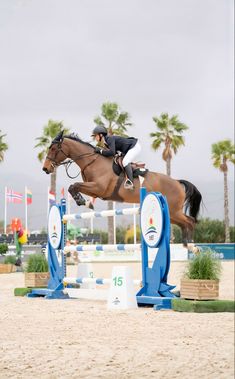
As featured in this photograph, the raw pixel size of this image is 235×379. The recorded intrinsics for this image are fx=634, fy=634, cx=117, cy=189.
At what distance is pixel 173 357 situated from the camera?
218 centimetres

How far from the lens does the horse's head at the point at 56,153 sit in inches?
167

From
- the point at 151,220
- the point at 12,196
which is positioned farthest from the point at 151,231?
the point at 12,196

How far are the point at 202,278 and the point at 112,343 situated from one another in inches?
68.5

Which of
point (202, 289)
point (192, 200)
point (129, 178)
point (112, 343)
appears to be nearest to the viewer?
point (112, 343)

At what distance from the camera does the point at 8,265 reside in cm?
1081

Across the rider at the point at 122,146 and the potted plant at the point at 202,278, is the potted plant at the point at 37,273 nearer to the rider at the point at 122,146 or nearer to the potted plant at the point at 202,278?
the rider at the point at 122,146

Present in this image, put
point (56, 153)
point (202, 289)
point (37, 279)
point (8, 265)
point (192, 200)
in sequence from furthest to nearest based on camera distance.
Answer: point (8, 265), point (37, 279), point (192, 200), point (56, 153), point (202, 289)

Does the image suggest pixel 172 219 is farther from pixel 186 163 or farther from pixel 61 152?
pixel 186 163

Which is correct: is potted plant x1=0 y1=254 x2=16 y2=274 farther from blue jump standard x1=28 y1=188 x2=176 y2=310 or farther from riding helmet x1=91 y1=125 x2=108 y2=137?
riding helmet x1=91 y1=125 x2=108 y2=137

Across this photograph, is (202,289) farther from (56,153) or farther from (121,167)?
(56,153)

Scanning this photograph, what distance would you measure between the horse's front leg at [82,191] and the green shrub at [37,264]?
1.55 metres

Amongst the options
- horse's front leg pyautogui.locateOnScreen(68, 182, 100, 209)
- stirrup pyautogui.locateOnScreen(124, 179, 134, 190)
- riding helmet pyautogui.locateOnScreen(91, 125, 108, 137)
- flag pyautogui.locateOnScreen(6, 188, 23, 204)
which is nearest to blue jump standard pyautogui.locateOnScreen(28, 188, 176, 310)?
stirrup pyautogui.locateOnScreen(124, 179, 134, 190)

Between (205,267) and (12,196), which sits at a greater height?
(12,196)

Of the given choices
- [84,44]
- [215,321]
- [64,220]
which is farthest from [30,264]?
[84,44]
